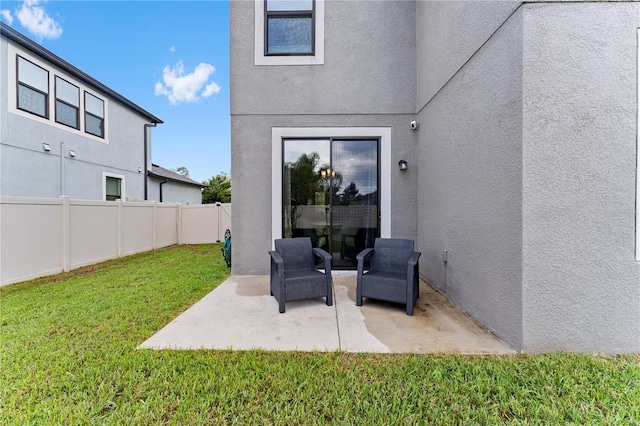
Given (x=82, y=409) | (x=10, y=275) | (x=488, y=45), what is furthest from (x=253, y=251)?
(x=488, y=45)

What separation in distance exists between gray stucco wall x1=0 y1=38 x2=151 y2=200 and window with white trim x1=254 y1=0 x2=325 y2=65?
785 centimetres

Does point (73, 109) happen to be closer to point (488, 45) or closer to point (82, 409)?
point (82, 409)

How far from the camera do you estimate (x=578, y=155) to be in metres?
2.43

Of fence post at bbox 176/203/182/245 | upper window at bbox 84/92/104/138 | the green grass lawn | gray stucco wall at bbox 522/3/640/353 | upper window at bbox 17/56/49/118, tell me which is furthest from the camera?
fence post at bbox 176/203/182/245

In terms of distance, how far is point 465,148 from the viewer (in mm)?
3439

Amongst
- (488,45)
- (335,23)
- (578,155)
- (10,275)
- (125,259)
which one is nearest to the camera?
(578,155)

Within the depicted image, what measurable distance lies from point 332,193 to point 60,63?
34.7ft

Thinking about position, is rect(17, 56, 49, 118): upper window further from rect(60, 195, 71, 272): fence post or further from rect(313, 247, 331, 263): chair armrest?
rect(313, 247, 331, 263): chair armrest

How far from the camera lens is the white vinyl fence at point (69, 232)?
15.6 feet

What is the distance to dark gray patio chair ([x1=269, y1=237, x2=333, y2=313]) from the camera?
A: 11.4 feet

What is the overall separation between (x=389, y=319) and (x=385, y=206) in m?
2.50

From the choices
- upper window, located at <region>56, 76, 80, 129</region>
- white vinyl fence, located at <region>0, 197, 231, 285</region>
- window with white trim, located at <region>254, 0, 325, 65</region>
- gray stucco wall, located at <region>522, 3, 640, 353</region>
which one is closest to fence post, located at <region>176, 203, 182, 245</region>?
white vinyl fence, located at <region>0, 197, 231, 285</region>

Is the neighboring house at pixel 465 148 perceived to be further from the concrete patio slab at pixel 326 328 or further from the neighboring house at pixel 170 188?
the neighboring house at pixel 170 188

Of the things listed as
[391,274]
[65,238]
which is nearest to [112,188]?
[65,238]
